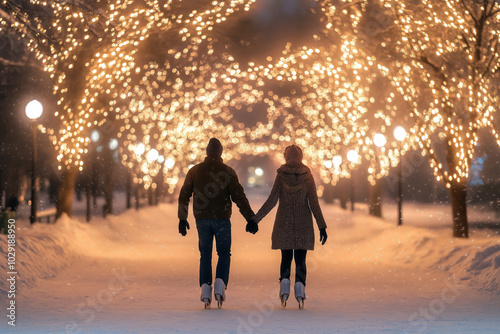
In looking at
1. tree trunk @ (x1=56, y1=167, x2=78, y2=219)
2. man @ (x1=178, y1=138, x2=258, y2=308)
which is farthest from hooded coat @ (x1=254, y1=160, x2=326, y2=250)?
tree trunk @ (x1=56, y1=167, x2=78, y2=219)

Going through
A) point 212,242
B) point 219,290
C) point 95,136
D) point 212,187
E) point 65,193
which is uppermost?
point 95,136

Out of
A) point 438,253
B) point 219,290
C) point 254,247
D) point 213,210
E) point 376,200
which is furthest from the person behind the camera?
point 376,200

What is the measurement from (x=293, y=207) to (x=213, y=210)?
1102mm

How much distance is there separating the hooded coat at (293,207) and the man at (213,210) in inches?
13.8

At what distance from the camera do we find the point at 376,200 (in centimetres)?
3466

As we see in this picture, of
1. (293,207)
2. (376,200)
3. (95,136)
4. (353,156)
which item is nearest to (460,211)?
(293,207)

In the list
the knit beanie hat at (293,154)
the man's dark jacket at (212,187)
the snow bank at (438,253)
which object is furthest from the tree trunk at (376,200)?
the man's dark jacket at (212,187)

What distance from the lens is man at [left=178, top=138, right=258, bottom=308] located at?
9.91 m

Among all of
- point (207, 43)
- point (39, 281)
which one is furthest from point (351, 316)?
point (207, 43)

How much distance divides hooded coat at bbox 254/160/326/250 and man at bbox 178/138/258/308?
0.35 m

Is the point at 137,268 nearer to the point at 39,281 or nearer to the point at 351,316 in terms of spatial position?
the point at 39,281

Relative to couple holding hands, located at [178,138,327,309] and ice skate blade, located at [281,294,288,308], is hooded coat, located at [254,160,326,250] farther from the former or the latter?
ice skate blade, located at [281,294,288,308]

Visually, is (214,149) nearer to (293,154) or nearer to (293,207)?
(293,154)

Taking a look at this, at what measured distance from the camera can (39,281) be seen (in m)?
13.4
